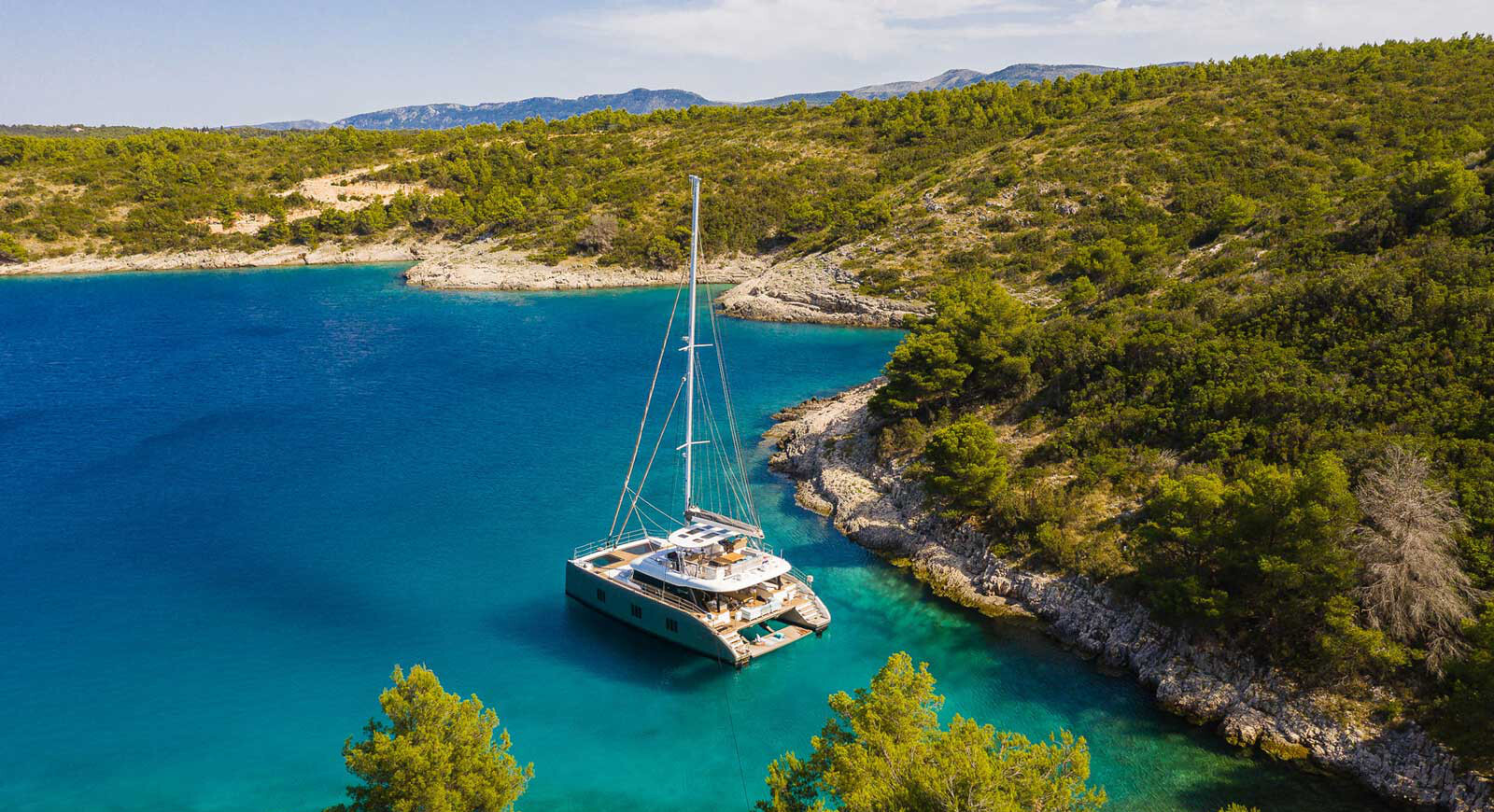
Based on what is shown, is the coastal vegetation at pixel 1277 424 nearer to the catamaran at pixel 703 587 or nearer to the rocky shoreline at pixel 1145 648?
the rocky shoreline at pixel 1145 648

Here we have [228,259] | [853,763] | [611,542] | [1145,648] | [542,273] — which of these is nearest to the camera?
[853,763]

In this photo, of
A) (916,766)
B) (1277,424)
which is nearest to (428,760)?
(916,766)

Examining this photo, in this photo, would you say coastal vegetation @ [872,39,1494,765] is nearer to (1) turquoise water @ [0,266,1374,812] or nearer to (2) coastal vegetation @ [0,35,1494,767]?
(2) coastal vegetation @ [0,35,1494,767]

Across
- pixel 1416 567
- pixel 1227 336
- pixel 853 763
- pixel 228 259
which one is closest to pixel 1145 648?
pixel 1416 567

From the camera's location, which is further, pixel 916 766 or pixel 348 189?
pixel 348 189

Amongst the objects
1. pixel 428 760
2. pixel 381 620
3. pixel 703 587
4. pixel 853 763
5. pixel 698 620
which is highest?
→ pixel 853 763

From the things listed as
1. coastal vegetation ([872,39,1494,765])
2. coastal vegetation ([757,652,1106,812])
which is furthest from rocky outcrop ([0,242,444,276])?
coastal vegetation ([757,652,1106,812])

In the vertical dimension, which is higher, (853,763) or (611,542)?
(853,763)

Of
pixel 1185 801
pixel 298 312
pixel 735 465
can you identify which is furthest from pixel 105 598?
pixel 298 312

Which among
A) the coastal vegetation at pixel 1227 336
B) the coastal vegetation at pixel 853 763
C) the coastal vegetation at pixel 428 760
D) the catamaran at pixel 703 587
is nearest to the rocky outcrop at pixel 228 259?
the coastal vegetation at pixel 1227 336

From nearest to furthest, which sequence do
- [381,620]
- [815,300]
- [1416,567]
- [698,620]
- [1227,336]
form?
[1416,567]
[698,620]
[381,620]
[1227,336]
[815,300]

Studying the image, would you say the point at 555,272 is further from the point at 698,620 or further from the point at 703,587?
the point at 698,620
